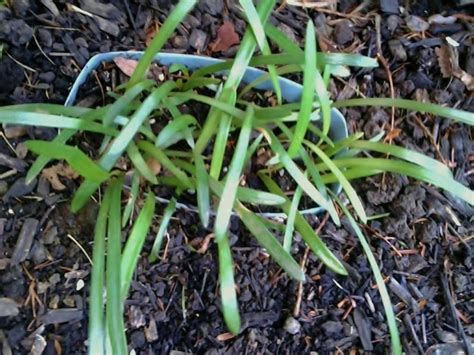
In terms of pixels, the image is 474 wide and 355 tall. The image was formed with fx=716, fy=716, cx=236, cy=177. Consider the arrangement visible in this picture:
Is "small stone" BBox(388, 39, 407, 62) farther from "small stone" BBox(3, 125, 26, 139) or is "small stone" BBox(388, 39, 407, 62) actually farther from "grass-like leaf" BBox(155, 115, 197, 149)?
"small stone" BBox(3, 125, 26, 139)

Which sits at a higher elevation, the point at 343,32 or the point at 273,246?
the point at 343,32

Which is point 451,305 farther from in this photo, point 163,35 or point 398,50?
point 163,35

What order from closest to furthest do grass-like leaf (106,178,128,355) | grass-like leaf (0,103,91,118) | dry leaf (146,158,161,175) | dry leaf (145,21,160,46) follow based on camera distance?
grass-like leaf (106,178,128,355), grass-like leaf (0,103,91,118), dry leaf (146,158,161,175), dry leaf (145,21,160,46)

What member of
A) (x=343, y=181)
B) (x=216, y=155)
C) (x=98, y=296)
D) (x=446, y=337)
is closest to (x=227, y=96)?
(x=216, y=155)

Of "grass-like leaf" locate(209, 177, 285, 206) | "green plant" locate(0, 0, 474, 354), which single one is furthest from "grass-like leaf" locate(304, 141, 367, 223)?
"grass-like leaf" locate(209, 177, 285, 206)

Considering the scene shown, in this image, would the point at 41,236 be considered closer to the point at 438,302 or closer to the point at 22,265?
the point at 22,265

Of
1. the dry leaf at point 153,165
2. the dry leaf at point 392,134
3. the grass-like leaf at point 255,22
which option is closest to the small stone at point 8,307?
the dry leaf at point 153,165

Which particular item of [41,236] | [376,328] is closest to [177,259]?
[41,236]
